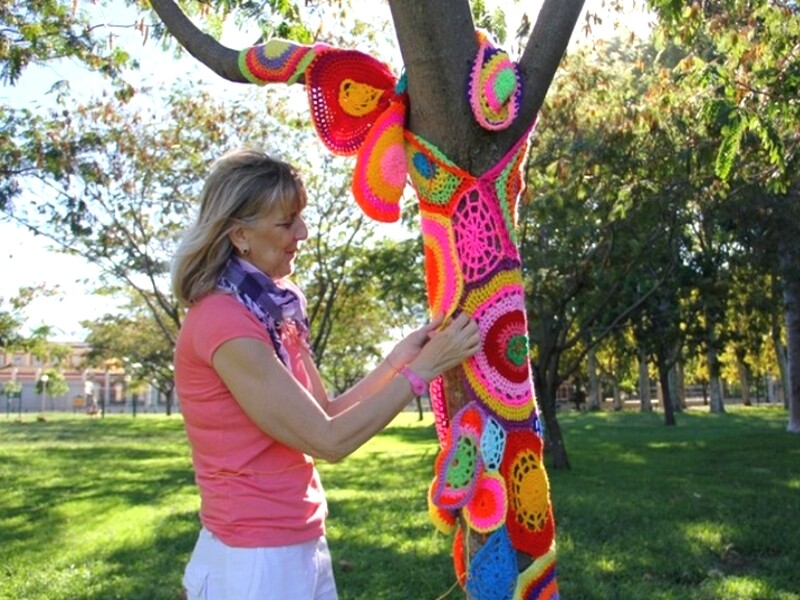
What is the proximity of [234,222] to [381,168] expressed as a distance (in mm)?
446

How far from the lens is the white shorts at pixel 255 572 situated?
2.07 meters

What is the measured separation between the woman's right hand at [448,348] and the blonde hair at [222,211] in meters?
0.49

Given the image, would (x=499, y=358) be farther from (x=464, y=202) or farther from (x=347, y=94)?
(x=347, y=94)

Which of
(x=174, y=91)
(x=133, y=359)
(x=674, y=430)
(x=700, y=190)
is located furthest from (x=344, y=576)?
(x=133, y=359)

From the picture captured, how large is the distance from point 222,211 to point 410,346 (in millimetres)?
620

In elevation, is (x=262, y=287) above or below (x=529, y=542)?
above

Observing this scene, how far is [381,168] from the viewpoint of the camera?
2.40m

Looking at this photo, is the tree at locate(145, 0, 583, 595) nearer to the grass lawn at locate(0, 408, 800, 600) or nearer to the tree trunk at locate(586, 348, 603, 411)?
the grass lawn at locate(0, 408, 800, 600)

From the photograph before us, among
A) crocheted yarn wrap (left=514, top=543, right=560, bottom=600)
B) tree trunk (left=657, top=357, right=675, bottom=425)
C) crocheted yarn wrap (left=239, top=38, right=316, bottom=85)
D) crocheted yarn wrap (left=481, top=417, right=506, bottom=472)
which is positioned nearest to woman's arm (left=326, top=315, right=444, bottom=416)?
crocheted yarn wrap (left=481, top=417, right=506, bottom=472)

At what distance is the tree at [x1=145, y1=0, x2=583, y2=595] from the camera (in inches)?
94.3

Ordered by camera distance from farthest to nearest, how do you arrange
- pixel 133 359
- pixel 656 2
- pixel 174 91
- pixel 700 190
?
1. pixel 133 359
2. pixel 174 91
3. pixel 700 190
4. pixel 656 2

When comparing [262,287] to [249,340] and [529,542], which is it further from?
[529,542]

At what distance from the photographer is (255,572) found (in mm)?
2070

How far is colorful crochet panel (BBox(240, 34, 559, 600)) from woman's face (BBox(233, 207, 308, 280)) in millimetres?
244
